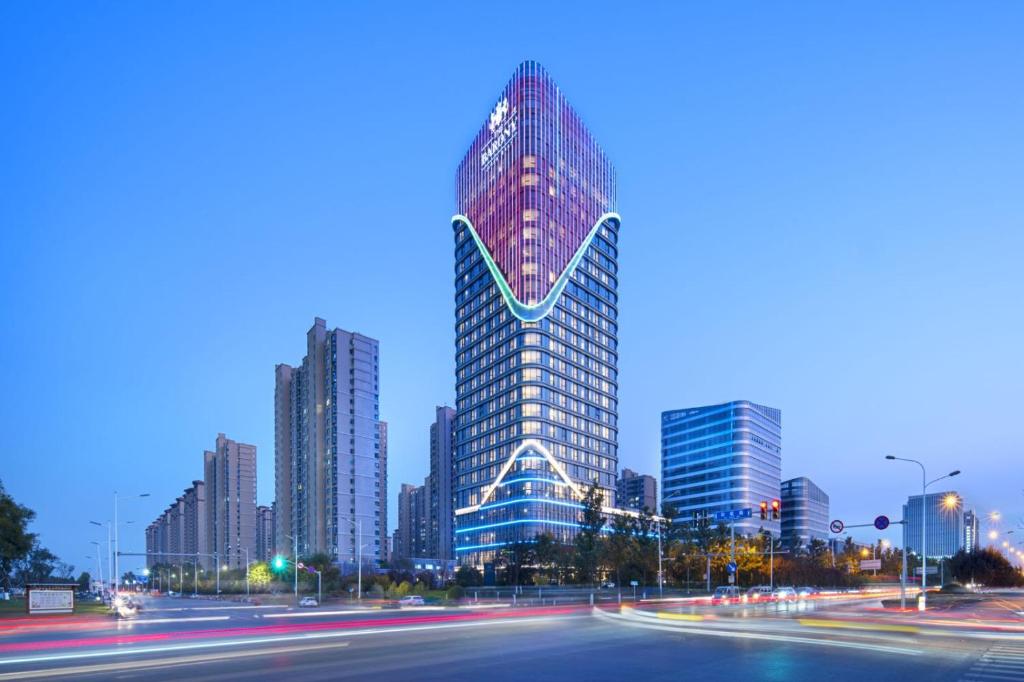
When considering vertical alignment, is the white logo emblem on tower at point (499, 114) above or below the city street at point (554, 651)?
above

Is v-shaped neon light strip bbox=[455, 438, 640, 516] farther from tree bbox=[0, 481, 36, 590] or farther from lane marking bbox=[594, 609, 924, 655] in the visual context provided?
lane marking bbox=[594, 609, 924, 655]

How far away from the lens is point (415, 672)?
19.8m

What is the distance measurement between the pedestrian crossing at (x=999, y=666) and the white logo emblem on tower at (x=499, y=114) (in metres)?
158

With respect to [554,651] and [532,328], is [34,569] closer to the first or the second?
[532,328]

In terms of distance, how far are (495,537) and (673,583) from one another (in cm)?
5594

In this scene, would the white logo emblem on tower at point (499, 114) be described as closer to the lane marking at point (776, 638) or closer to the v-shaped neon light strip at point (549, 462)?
the v-shaped neon light strip at point (549, 462)

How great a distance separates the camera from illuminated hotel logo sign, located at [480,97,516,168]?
16612 centimetres

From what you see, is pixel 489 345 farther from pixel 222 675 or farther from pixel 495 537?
pixel 222 675

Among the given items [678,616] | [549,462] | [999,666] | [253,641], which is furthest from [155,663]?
[549,462]

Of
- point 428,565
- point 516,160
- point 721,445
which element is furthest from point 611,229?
point 428,565

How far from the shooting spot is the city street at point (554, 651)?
19.8m

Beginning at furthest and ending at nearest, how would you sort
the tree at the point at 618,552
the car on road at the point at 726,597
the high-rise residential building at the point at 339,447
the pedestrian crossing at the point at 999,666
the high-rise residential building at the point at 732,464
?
the high-rise residential building at the point at 732,464
the high-rise residential building at the point at 339,447
the tree at the point at 618,552
the car on road at the point at 726,597
the pedestrian crossing at the point at 999,666

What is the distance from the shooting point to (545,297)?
155m

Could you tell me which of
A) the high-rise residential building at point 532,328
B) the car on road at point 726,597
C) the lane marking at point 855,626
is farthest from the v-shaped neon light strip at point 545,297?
the lane marking at point 855,626
